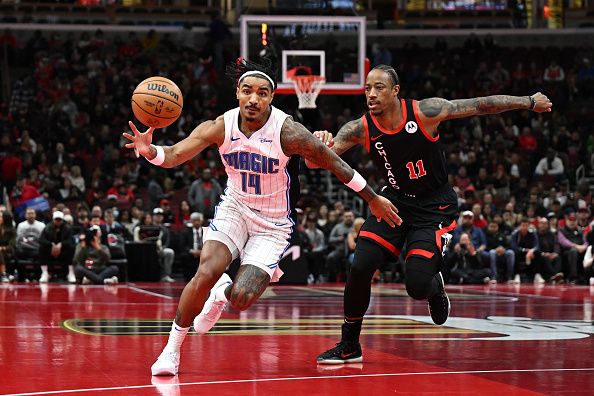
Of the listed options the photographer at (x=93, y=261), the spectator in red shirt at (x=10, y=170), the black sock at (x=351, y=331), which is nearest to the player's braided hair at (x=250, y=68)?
the black sock at (x=351, y=331)

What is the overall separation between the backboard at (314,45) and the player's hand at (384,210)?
48.2 feet

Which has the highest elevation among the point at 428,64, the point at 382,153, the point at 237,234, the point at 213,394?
the point at 428,64

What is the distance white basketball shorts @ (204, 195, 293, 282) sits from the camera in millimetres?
7277

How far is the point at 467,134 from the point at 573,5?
1087 cm

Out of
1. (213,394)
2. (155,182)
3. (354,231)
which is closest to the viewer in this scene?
(213,394)

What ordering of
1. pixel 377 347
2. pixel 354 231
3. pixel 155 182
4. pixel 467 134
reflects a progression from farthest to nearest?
pixel 467 134, pixel 155 182, pixel 354 231, pixel 377 347

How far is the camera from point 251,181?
7336mm

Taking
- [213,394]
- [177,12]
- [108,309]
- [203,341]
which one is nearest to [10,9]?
[177,12]

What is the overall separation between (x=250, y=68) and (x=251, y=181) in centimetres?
83

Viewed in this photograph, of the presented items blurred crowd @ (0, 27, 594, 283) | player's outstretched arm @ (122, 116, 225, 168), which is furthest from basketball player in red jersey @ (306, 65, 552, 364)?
blurred crowd @ (0, 27, 594, 283)

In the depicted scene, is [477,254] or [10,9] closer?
[477,254]

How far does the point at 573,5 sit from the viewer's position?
1484 inches

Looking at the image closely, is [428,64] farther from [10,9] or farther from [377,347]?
[377,347]

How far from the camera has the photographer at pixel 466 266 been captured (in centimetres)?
2081
